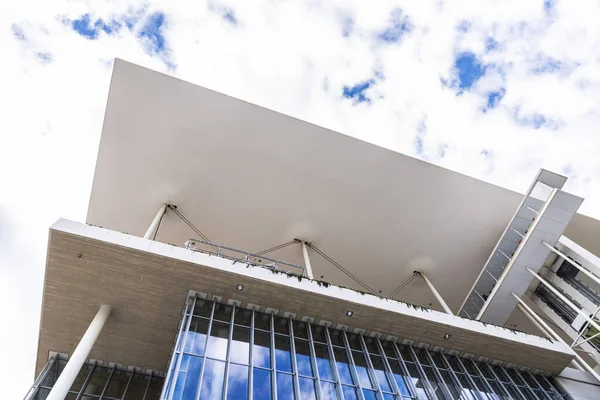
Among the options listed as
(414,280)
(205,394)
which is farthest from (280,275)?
(414,280)

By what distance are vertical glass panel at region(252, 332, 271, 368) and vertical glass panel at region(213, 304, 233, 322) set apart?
44.5 inches

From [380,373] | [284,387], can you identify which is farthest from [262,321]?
[380,373]

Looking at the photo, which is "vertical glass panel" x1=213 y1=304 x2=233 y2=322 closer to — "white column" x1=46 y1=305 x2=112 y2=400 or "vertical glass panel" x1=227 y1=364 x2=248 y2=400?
"vertical glass panel" x1=227 y1=364 x2=248 y2=400

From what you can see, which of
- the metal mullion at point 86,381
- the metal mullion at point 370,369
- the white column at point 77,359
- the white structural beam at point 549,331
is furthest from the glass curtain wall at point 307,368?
the metal mullion at point 86,381

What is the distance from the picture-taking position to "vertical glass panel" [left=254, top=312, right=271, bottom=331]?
1441 cm

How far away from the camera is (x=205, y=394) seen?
11.1m

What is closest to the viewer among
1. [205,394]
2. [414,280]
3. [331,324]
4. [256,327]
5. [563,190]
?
[205,394]

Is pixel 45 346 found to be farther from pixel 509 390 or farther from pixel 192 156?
pixel 509 390

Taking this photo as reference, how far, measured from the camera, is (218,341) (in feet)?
43.1

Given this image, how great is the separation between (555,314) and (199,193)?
18.9 m

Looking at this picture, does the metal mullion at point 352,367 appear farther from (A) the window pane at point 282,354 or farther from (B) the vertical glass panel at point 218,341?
(B) the vertical glass panel at point 218,341

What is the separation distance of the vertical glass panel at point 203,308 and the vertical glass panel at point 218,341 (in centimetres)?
48

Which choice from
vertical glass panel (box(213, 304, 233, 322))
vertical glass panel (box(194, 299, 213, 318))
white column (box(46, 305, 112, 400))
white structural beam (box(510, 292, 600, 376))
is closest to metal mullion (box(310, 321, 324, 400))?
vertical glass panel (box(213, 304, 233, 322))

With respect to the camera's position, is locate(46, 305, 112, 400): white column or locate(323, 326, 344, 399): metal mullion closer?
locate(46, 305, 112, 400): white column
